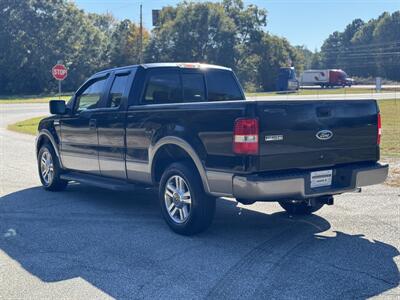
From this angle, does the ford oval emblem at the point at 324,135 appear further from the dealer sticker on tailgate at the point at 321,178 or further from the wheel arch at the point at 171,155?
the wheel arch at the point at 171,155

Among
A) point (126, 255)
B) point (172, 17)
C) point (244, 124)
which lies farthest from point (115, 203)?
point (172, 17)

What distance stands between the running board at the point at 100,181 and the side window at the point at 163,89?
1.13 m

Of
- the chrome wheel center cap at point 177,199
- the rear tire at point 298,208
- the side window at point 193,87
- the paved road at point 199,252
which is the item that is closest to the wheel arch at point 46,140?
the paved road at point 199,252

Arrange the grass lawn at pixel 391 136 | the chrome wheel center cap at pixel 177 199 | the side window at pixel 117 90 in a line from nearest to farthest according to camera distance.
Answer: the chrome wheel center cap at pixel 177 199, the side window at pixel 117 90, the grass lawn at pixel 391 136

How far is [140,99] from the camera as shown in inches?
266

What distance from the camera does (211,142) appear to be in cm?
539

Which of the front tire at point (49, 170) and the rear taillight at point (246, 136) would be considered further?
the front tire at point (49, 170)

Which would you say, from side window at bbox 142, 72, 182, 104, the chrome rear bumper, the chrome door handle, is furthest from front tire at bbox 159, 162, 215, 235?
the chrome door handle

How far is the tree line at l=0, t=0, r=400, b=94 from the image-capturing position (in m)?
65.4

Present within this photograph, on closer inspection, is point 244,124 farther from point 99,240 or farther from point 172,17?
point 172,17

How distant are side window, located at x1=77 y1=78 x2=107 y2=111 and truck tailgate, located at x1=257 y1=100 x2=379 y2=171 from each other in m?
3.20

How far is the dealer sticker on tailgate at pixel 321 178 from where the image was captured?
212 inches

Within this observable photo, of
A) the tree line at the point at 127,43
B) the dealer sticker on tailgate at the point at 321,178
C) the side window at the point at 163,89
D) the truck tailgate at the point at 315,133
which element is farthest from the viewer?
the tree line at the point at 127,43

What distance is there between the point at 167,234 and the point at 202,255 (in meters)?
0.88
